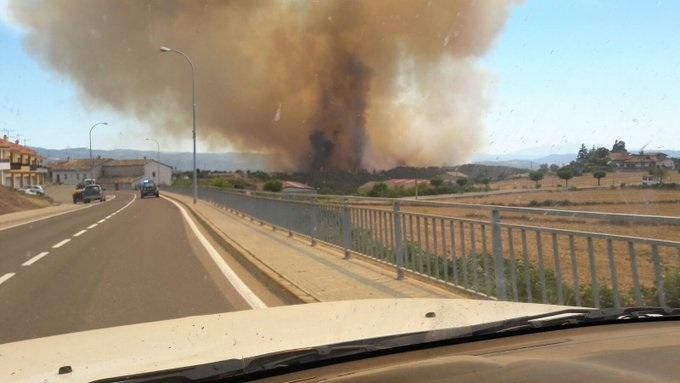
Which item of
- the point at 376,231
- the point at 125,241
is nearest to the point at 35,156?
the point at 125,241

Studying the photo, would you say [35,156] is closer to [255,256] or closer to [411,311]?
[255,256]

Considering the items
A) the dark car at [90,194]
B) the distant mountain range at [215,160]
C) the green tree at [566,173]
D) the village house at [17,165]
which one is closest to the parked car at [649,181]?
the green tree at [566,173]

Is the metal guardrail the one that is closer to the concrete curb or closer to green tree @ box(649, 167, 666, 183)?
the concrete curb

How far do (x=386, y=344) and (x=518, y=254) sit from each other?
10.4 ft

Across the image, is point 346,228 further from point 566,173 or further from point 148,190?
point 148,190

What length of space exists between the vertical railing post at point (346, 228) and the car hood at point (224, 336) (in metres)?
5.83

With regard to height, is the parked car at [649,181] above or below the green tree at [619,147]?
below

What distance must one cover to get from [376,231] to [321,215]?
2.74 m

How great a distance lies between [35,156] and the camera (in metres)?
100

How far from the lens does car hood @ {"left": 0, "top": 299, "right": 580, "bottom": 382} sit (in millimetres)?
2330

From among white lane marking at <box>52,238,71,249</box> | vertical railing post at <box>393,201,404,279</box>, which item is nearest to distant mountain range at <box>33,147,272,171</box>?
white lane marking at <box>52,238,71,249</box>

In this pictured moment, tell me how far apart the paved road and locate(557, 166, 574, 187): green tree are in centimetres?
419

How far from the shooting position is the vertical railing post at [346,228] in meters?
9.49

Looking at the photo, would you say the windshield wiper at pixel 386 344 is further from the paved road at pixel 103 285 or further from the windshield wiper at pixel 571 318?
the paved road at pixel 103 285
